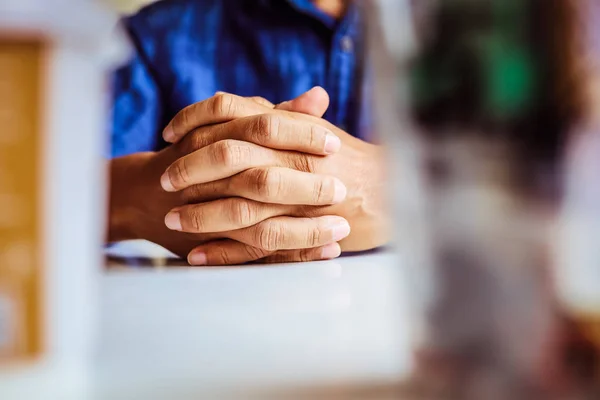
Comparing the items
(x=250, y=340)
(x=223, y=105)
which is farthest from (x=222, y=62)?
(x=250, y=340)

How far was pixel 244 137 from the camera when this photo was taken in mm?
212

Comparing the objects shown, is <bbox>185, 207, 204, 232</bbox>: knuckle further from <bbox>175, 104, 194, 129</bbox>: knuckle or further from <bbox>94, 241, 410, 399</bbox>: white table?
<bbox>94, 241, 410, 399</bbox>: white table

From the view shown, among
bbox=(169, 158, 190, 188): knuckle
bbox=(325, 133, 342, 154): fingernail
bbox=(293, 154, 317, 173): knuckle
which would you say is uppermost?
bbox=(325, 133, 342, 154): fingernail

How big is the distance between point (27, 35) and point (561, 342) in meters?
1.43

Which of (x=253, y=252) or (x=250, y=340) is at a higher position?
(x=253, y=252)

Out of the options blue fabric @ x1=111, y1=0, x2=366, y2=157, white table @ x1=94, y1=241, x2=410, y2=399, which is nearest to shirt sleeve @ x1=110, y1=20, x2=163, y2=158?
blue fabric @ x1=111, y1=0, x2=366, y2=157

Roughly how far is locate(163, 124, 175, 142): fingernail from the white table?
2.32 feet

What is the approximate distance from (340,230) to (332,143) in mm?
36

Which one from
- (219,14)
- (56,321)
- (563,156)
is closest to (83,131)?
(56,321)

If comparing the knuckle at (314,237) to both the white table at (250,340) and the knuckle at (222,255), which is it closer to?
the knuckle at (222,255)

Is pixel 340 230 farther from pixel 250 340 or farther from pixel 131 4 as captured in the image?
pixel 250 340

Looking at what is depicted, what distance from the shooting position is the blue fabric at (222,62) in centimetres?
23

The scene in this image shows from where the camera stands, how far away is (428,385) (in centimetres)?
120

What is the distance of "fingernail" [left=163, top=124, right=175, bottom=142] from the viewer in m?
0.22
